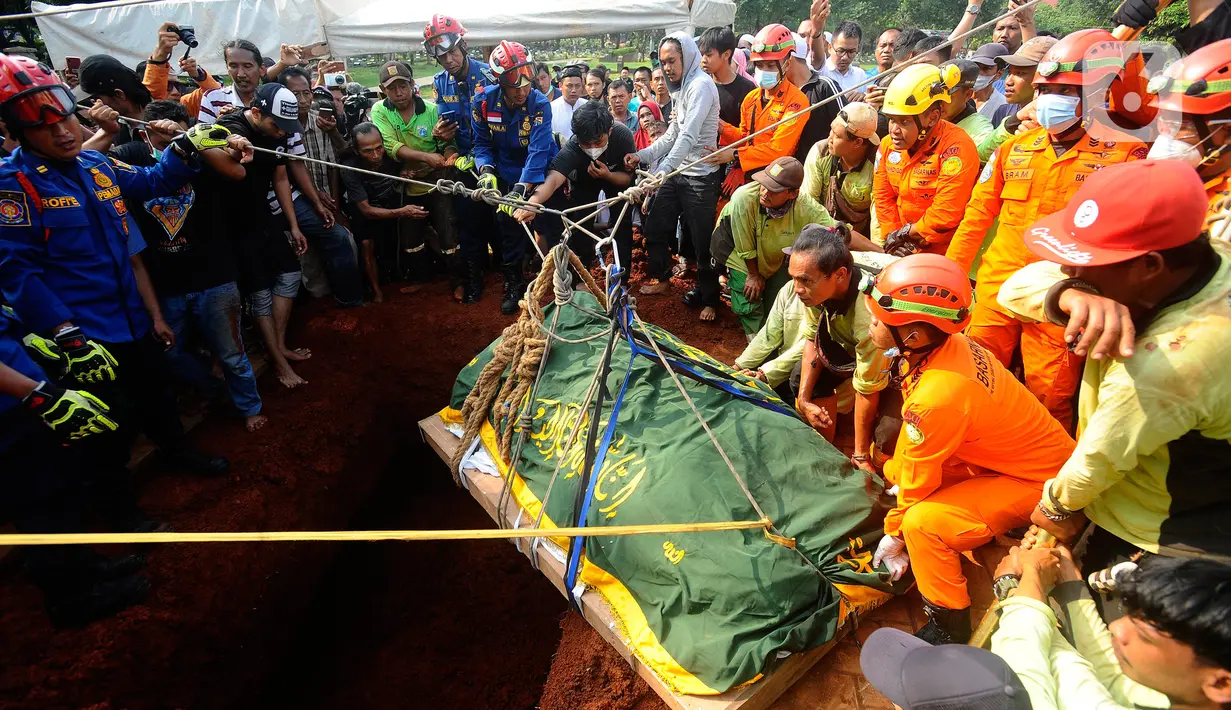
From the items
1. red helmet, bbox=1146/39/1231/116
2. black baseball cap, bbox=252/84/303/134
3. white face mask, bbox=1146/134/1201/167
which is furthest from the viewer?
black baseball cap, bbox=252/84/303/134

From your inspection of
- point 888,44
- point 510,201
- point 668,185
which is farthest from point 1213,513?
point 888,44

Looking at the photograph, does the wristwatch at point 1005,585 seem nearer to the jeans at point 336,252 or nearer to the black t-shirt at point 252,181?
the black t-shirt at point 252,181

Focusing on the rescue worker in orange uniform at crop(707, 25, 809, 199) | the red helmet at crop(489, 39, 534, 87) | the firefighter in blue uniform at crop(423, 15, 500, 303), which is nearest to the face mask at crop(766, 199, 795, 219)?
the rescue worker in orange uniform at crop(707, 25, 809, 199)

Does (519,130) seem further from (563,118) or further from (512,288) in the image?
(563,118)

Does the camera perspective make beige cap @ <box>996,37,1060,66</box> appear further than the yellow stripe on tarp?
Yes

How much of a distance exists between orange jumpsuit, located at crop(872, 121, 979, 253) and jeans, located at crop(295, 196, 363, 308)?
399cm

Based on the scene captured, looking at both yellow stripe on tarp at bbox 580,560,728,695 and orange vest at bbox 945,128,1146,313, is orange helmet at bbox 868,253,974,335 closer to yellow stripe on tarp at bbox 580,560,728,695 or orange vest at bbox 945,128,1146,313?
orange vest at bbox 945,128,1146,313

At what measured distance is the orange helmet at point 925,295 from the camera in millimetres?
2121

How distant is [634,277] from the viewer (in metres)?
5.89

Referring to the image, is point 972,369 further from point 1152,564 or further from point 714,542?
point 714,542

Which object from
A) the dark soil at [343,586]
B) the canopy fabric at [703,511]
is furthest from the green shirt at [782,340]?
the dark soil at [343,586]

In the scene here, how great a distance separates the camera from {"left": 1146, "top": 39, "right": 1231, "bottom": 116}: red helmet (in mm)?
2104

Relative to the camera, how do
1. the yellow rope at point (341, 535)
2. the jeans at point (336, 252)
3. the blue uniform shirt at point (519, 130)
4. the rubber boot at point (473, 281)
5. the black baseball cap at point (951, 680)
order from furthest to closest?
the rubber boot at point (473, 281)
the blue uniform shirt at point (519, 130)
the jeans at point (336, 252)
the yellow rope at point (341, 535)
the black baseball cap at point (951, 680)

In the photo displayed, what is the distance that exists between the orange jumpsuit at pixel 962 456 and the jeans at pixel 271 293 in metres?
3.90
